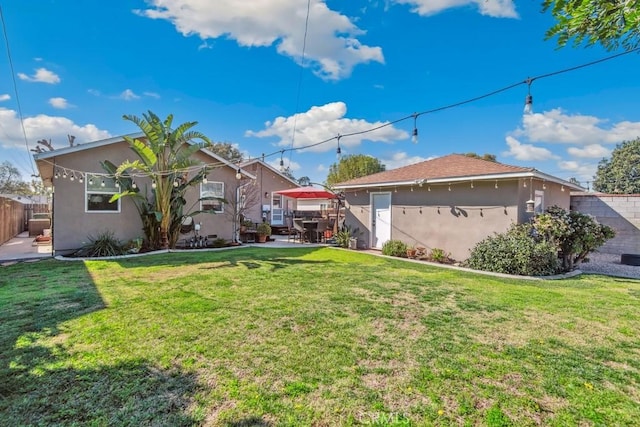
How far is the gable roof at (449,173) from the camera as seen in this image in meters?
9.38

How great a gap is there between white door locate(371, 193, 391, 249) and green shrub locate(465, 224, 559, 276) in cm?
394

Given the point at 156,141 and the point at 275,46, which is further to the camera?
the point at 275,46

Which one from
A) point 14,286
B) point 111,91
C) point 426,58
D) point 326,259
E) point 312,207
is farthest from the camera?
point 312,207

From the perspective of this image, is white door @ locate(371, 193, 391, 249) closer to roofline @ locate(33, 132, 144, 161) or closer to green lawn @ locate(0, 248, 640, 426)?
green lawn @ locate(0, 248, 640, 426)

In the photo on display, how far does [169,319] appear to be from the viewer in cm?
465

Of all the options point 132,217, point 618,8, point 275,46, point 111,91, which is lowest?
point 132,217

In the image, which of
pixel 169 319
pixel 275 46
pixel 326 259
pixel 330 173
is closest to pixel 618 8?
pixel 169 319

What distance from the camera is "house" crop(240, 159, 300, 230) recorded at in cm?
2042

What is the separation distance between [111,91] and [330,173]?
1113 inches

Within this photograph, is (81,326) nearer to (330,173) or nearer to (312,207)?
(312,207)

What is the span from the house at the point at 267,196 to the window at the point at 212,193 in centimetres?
511

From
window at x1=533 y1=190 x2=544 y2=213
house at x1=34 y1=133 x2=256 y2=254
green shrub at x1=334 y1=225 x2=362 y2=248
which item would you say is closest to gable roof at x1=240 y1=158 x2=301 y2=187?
house at x1=34 y1=133 x2=256 y2=254

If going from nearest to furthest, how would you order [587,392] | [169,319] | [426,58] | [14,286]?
1. [587,392]
2. [169,319]
3. [14,286]
4. [426,58]

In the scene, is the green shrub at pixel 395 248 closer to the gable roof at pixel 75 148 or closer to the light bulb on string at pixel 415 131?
the light bulb on string at pixel 415 131
